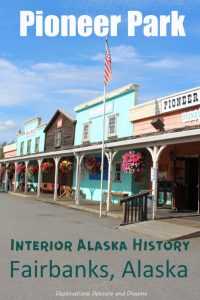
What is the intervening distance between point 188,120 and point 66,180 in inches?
536

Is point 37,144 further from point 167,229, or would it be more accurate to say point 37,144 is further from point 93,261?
point 93,261

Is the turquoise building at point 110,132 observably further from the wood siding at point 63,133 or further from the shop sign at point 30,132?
the shop sign at point 30,132

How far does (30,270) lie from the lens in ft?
22.0

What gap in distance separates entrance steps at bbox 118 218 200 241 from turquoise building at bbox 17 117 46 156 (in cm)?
2164

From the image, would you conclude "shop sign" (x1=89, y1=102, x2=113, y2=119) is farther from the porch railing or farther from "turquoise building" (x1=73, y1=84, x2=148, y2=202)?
the porch railing

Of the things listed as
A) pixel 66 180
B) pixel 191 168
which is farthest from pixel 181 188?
pixel 66 180

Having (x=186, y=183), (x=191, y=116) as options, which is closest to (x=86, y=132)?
(x=186, y=183)

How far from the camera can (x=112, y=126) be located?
22188mm

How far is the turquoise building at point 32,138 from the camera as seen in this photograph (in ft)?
112

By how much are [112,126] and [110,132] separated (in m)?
0.34

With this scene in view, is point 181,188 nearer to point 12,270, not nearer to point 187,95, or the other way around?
point 187,95

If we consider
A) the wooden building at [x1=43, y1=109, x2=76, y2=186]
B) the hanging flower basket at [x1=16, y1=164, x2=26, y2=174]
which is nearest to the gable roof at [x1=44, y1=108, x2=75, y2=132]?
the wooden building at [x1=43, y1=109, x2=76, y2=186]

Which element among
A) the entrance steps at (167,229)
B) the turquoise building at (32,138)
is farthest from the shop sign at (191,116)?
the turquoise building at (32,138)

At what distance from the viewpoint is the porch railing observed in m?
13.2
